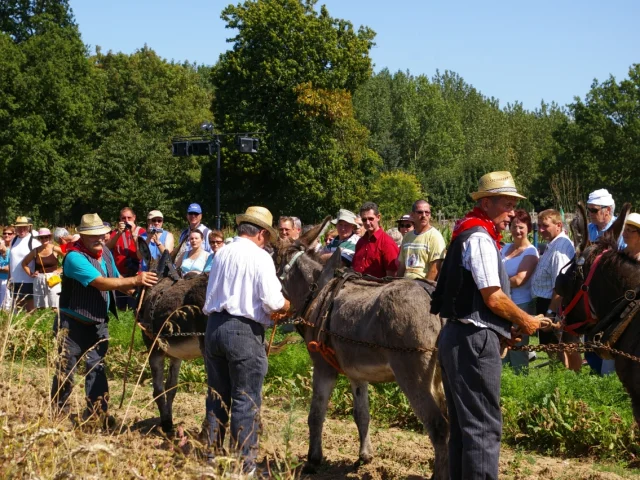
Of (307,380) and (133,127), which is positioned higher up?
(133,127)

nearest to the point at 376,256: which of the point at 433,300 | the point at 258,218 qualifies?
the point at 258,218

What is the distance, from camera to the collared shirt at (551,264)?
30.4 ft

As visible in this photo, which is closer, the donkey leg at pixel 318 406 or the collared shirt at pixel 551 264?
the donkey leg at pixel 318 406

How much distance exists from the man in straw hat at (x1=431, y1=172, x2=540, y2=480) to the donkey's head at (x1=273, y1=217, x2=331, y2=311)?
2758 millimetres

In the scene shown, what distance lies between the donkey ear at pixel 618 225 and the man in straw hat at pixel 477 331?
181 centimetres

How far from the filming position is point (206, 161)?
45031mm

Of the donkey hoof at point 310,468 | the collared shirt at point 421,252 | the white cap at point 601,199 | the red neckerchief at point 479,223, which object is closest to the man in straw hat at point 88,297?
the donkey hoof at point 310,468

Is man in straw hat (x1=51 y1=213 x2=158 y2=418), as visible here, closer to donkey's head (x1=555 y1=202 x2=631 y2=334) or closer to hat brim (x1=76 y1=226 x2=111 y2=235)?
hat brim (x1=76 y1=226 x2=111 y2=235)

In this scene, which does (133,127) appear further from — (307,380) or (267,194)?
(307,380)

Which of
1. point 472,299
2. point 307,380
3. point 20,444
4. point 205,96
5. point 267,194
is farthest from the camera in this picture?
point 205,96

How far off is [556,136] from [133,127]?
28.5 meters

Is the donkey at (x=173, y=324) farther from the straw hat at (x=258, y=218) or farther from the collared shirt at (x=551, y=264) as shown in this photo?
the collared shirt at (x=551, y=264)

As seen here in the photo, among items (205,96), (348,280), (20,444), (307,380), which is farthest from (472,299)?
(205,96)

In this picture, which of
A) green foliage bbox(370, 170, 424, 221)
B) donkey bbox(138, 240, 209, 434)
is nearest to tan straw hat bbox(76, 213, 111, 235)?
donkey bbox(138, 240, 209, 434)
